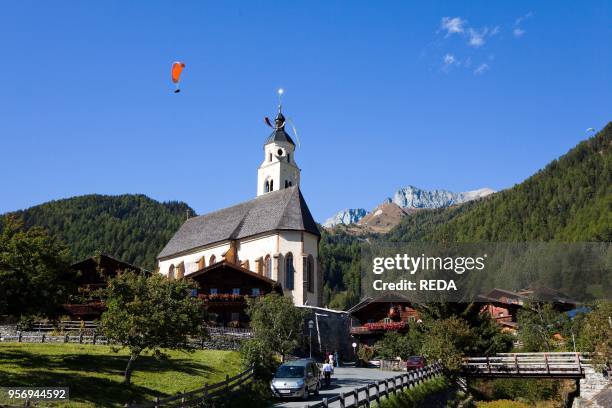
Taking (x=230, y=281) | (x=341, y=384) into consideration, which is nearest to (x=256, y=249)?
(x=230, y=281)

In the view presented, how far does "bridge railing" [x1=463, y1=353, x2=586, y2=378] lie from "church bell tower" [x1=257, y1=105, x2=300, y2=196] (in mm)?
43456

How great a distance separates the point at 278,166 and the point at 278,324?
1761 inches

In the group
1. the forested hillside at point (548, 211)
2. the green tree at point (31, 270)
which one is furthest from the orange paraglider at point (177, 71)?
the forested hillside at point (548, 211)

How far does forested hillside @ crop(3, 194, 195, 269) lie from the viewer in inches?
6427

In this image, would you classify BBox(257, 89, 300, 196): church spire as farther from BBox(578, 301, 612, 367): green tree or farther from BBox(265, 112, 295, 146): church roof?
BBox(578, 301, 612, 367): green tree

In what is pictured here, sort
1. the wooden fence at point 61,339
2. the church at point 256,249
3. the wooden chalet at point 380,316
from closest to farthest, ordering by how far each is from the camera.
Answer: the wooden fence at point 61,339
the church at point 256,249
the wooden chalet at point 380,316

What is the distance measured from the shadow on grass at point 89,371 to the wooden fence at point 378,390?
7.03 meters

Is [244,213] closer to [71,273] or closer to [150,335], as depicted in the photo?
[71,273]

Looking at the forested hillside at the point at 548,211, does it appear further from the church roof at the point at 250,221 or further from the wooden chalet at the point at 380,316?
the wooden chalet at the point at 380,316

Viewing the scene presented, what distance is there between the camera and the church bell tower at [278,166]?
79.9 meters

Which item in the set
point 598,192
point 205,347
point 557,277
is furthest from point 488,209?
point 205,347

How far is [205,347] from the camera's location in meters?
38.7

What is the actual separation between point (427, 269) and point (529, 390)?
11.7 m

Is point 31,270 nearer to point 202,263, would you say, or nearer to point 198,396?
point 198,396
